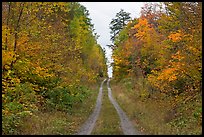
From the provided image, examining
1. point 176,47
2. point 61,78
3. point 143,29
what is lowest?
point 61,78

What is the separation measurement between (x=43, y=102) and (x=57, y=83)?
1861 mm

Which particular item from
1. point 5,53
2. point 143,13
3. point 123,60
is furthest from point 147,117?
point 123,60

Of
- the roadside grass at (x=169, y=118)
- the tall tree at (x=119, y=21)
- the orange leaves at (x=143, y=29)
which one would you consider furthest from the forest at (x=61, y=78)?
the tall tree at (x=119, y=21)

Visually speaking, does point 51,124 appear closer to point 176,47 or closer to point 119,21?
point 176,47

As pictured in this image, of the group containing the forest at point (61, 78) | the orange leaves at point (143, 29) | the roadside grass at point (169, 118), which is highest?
the orange leaves at point (143, 29)

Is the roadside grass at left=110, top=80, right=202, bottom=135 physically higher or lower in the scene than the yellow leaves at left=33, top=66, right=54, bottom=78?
lower

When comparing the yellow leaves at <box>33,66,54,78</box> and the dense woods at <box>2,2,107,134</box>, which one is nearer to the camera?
the dense woods at <box>2,2,107,134</box>

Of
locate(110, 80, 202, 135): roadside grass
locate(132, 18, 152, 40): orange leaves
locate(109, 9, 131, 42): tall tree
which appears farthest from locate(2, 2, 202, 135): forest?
locate(109, 9, 131, 42): tall tree

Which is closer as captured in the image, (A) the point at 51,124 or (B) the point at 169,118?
(A) the point at 51,124

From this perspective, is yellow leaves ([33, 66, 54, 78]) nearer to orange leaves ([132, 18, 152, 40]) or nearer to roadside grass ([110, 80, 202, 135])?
roadside grass ([110, 80, 202, 135])

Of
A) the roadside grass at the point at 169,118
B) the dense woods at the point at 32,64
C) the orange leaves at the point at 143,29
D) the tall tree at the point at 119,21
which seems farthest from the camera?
the tall tree at the point at 119,21

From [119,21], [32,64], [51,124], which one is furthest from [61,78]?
[119,21]

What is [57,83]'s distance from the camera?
2316 cm

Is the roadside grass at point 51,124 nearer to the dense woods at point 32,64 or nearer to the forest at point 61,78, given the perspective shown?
the forest at point 61,78
